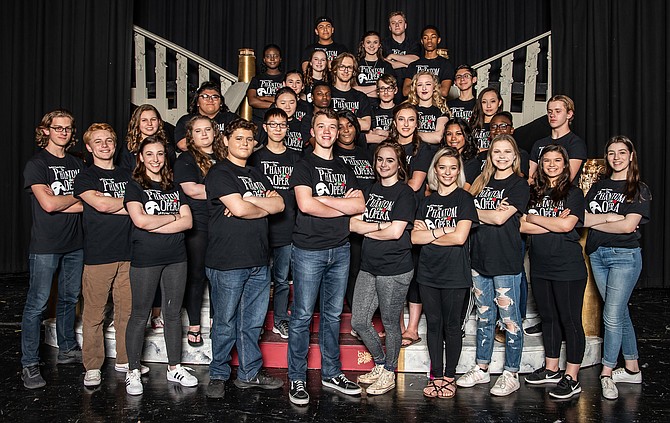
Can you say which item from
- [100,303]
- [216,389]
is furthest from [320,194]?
[100,303]

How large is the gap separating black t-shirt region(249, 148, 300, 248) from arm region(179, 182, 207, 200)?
318 millimetres

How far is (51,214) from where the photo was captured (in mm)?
4020

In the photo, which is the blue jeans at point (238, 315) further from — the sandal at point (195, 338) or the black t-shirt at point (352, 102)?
the black t-shirt at point (352, 102)

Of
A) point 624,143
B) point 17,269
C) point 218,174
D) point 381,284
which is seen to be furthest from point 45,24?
point 624,143

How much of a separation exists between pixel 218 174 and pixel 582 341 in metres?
2.10

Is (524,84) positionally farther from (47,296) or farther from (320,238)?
(47,296)

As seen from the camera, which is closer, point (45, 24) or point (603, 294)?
point (603, 294)

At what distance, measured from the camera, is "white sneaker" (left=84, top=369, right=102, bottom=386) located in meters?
3.85

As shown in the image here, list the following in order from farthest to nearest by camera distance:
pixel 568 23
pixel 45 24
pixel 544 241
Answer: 1. pixel 45 24
2. pixel 568 23
3. pixel 544 241

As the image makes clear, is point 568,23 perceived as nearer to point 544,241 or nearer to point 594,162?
point 594,162

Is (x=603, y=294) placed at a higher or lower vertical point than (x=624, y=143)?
lower

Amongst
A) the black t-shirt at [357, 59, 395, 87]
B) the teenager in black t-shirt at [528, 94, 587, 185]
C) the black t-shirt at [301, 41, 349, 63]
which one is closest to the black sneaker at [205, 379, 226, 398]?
the teenager in black t-shirt at [528, 94, 587, 185]

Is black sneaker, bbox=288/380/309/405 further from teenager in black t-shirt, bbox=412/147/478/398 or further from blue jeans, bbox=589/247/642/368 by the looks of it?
blue jeans, bbox=589/247/642/368

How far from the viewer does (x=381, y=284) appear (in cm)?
375
